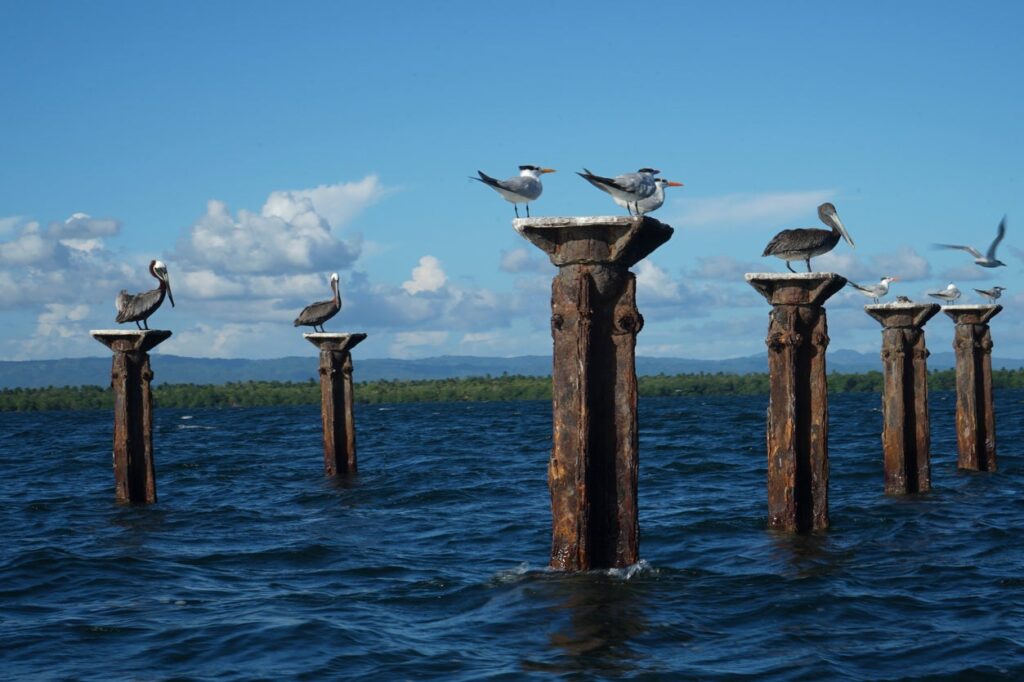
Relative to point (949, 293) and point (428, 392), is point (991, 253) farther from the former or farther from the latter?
point (428, 392)

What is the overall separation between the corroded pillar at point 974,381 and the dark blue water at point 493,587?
1.93 feet

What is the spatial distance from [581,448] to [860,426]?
141ft

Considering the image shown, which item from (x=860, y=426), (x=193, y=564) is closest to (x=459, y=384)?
(x=860, y=426)

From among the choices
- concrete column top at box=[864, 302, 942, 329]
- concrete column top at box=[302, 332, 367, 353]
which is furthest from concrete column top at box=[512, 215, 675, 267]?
concrete column top at box=[302, 332, 367, 353]

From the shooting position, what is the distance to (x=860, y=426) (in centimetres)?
5253

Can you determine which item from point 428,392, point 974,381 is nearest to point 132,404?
point 974,381

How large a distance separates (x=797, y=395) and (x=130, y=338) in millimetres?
10960

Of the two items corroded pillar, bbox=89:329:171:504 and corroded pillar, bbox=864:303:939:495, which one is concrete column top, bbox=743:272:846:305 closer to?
corroded pillar, bbox=864:303:939:495

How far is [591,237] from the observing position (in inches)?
472

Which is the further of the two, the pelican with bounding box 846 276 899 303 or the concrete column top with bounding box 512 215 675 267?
the pelican with bounding box 846 276 899 303

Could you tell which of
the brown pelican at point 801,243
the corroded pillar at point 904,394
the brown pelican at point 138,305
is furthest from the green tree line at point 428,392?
the brown pelican at point 801,243

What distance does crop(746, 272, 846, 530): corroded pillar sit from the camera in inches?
603

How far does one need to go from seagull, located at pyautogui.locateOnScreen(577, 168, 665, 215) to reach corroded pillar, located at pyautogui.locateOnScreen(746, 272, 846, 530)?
2.48m

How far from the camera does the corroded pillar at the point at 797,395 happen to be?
603 inches
